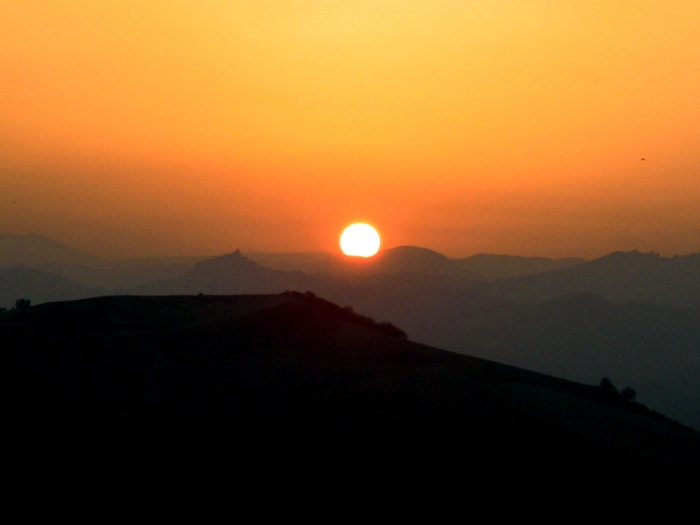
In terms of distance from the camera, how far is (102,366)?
113 ft

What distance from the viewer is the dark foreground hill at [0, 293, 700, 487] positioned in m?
25.0

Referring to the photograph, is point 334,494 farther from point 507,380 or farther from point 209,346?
point 507,380

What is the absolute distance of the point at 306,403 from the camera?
99.3 feet

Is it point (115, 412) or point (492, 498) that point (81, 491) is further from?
point (492, 498)

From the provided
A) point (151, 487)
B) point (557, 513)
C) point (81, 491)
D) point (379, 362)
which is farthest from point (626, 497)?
point (379, 362)

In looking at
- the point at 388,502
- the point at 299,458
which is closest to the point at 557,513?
the point at 388,502

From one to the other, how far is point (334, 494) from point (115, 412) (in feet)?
33.0

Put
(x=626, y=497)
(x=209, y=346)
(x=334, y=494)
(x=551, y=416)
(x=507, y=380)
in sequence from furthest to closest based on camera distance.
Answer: (x=507, y=380) → (x=209, y=346) → (x=551, y=416) → (x=626, y=497) → (x=334, y=494)

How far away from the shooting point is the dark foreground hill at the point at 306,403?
82.0 ft

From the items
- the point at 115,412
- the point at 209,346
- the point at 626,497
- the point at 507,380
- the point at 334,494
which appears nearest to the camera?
the point at 334,494

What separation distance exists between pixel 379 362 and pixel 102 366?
589 inches

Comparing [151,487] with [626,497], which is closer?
[151,487]

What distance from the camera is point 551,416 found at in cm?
3391

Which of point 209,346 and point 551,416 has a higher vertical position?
point 209,346
